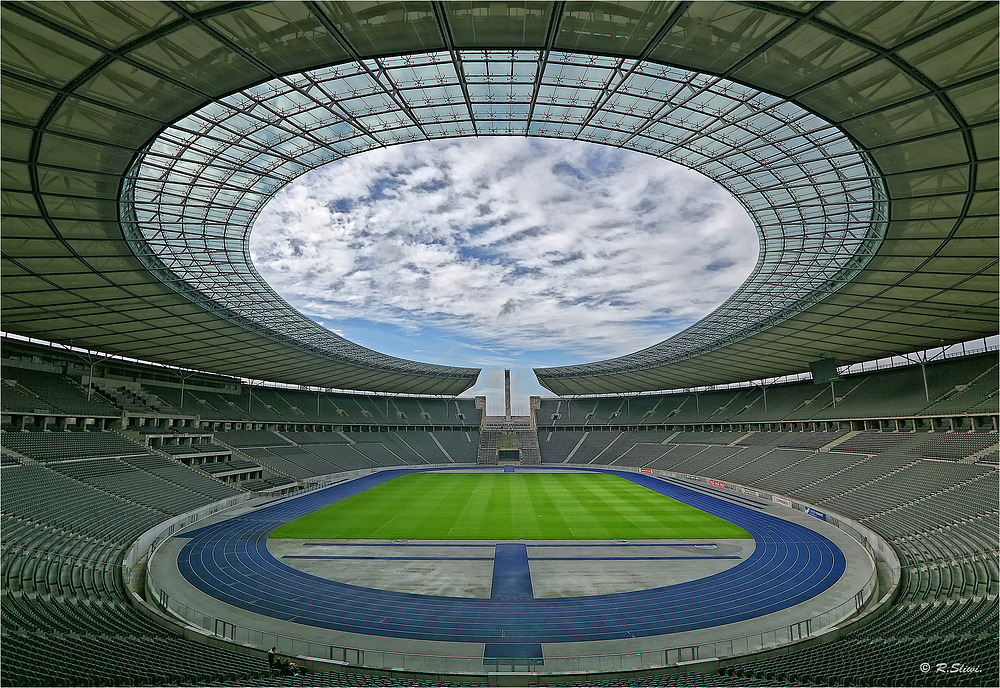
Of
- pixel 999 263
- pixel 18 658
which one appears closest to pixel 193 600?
pixel 18 658

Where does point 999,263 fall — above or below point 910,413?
above

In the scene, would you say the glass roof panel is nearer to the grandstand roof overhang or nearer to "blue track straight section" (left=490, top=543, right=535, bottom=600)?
the grandstand roof overhang

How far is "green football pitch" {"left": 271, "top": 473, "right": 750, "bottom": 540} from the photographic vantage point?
30781 millimetres

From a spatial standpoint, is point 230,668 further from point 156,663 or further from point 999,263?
point 999,263

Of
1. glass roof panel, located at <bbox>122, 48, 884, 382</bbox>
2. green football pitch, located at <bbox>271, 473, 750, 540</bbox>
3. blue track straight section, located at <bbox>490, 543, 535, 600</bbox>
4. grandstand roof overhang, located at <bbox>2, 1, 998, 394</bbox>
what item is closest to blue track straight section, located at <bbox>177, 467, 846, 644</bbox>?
blue track straight section, located at <bbox>490, 543, 535, 600</bbox>

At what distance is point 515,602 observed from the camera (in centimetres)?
1936

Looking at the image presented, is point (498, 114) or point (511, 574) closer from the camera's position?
point (498, 114)

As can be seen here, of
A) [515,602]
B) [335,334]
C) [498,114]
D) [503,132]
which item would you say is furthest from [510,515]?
[498,114]

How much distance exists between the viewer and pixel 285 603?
63.4 ft

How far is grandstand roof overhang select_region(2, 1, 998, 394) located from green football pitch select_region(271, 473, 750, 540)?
15.6 metres

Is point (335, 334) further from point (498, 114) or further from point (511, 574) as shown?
point (498, 114)

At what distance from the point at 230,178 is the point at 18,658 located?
53.5 ft

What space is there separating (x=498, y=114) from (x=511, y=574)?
1844 cm

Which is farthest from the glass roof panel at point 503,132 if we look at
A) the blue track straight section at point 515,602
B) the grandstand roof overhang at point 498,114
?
the blue track straight section at point 515,602
